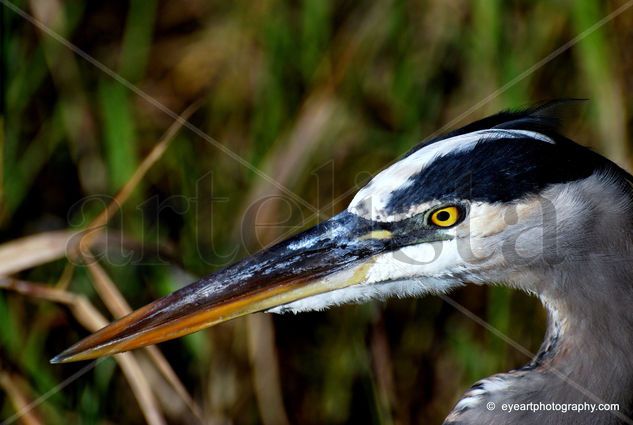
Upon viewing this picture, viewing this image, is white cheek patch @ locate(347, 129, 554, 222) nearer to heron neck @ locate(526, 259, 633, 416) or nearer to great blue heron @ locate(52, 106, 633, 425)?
great blue heron @ locate(52, 106, 633, 425)

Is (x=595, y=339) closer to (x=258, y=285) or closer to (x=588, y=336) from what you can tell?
(x=588, y=336)

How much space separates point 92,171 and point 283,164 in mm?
789

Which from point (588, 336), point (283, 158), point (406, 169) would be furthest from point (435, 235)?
point (283, 158)

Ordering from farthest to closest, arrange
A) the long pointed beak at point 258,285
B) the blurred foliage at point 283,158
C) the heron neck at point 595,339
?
the blurred foliage at point 283,158 < the long pointed beak at point 258,285 < the heron neck at point 595,339

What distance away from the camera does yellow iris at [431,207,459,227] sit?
163 centimetres

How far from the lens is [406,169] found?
1.62 meters

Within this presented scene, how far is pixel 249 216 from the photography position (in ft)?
8.82

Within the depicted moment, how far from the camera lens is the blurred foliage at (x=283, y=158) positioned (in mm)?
2590

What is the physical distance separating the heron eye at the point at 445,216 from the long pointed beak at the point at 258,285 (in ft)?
0.34

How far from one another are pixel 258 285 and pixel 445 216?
0.40 metres

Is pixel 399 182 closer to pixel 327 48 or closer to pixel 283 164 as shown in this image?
pixel 283 164

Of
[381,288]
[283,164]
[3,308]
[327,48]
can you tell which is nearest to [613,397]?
[381,288]

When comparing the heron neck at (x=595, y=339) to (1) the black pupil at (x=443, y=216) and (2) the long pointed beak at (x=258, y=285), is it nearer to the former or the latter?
(1) the black pupil at (x=443, y=216)

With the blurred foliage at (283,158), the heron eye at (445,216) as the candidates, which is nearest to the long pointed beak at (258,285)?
the heron eye at (445,216)
